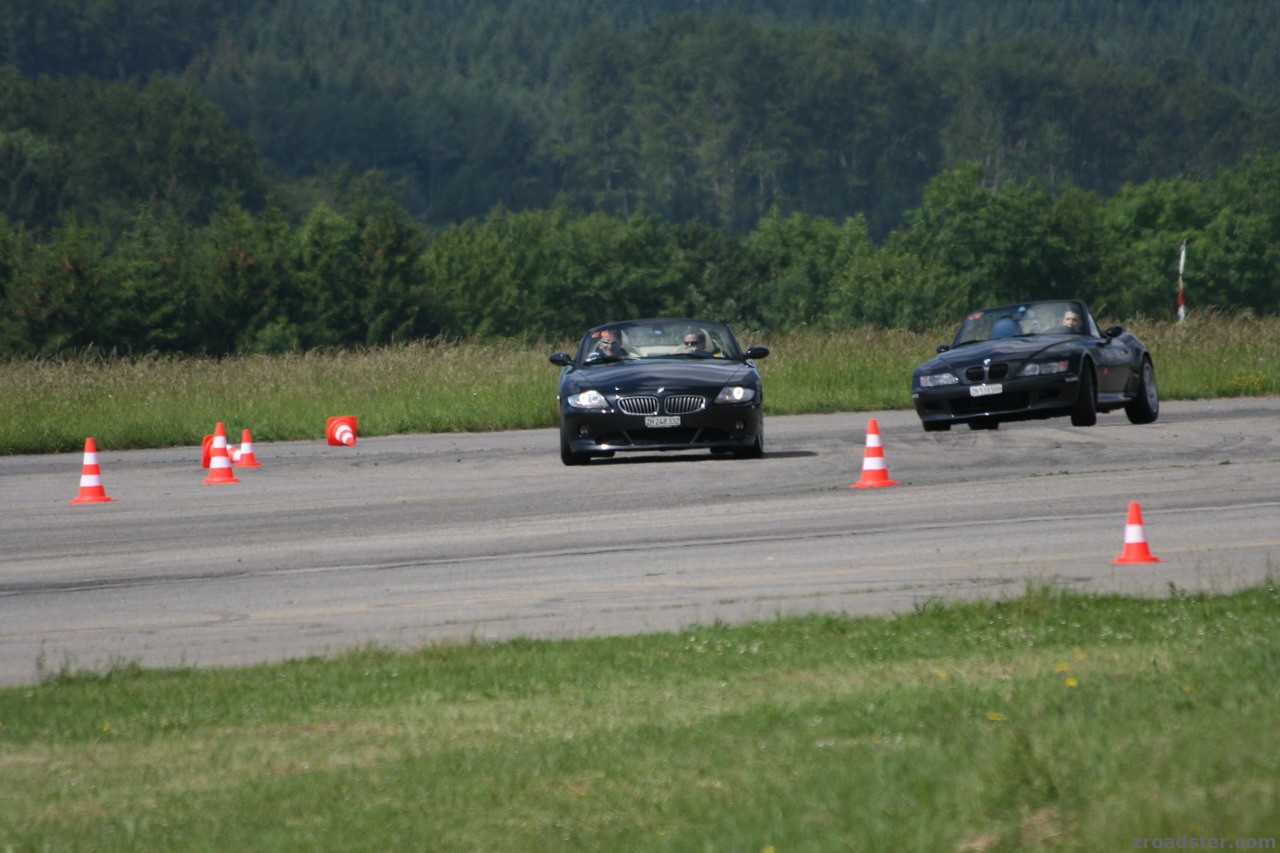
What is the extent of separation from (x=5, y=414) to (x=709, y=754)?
76.7ft

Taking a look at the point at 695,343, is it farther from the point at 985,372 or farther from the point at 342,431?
the point at 342,431

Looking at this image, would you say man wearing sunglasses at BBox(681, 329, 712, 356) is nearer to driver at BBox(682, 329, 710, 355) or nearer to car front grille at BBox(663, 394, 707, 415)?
driver at BBox(682, 329, 710, 355)

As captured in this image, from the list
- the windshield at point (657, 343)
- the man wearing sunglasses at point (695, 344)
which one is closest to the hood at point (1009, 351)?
the windshield at point (657, 343)

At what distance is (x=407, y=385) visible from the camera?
30.6m

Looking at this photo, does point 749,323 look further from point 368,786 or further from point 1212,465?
point 368,786

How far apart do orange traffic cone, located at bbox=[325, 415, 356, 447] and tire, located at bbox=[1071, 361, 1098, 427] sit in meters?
9.19

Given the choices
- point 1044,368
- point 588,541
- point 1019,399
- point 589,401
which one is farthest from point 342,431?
point 588,541

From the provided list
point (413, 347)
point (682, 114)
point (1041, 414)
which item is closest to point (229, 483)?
point (1041, 414)

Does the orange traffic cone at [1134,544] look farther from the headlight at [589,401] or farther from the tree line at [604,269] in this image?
the tree line at [604,269]

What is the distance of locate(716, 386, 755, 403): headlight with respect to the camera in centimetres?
1780

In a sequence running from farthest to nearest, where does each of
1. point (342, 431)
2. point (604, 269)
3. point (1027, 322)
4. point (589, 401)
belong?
1. point (604, 269)
2. point (342, 431)
3. point (1027, 322)
4. point (589, 401)

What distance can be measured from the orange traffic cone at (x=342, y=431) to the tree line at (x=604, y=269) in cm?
5866

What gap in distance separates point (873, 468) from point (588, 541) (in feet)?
13.2

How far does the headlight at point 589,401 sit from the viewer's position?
17.9 meters
